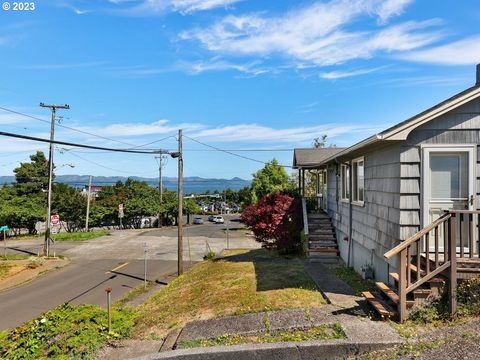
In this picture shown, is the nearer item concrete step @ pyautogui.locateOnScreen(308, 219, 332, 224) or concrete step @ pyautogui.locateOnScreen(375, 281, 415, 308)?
concrete step @ pyautogui.locateOnScreen(375, 281, 415, 308)

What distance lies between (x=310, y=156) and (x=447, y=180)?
13.7 meters

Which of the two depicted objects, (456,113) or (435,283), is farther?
(456,113)

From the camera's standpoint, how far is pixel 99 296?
1675 centimetres

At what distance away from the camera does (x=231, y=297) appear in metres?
10.1

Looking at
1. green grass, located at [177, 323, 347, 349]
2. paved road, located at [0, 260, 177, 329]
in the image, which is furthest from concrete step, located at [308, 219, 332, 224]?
green grass, located at [177, 323, 347, 349]

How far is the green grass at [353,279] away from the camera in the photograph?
9.87 m

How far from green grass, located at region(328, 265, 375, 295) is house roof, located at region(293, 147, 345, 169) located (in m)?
7.52

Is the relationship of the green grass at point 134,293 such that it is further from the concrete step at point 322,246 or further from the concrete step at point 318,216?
the concrete step at point 318,216

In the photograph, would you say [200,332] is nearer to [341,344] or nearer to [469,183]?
[341,344]

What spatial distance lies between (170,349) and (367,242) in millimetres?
6607

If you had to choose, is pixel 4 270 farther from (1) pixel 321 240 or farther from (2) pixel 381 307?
(2) pixel 381 307

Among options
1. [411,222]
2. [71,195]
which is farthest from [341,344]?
[71,195]

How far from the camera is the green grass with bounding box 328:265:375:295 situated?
9871 millimetres

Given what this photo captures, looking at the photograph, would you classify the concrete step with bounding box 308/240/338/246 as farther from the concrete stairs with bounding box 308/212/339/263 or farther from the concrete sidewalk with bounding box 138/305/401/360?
the concrete sidewalk with bounding box 138/305/401/360
